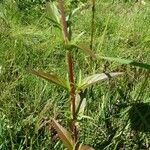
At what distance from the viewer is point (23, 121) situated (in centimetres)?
185

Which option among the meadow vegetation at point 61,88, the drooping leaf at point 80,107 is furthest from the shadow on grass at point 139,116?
the drooping leaf at point 80,107

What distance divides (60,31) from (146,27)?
1.69 meters

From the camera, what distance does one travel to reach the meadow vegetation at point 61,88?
180 centimetres

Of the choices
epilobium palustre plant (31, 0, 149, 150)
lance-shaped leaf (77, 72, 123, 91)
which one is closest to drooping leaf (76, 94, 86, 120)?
epilobium palustre plant (31, 0, 149, 150)

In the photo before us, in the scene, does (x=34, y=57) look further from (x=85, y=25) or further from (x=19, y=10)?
(x=19, y=10)

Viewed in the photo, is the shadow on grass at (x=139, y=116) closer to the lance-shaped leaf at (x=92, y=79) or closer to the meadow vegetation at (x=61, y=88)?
the meadow vegetation at (x=61, y=88)

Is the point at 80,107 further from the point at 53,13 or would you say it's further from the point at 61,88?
the point at 61,88

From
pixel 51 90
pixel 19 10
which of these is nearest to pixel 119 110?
pixel 51 90

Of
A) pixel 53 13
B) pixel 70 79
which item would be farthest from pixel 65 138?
pixel 53 13

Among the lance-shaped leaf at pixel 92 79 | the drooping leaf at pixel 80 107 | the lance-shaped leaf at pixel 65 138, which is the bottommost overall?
the lance-shaped leaf at pixel 65 138

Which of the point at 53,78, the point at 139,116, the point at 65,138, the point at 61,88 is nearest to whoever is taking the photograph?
the point at 53,78

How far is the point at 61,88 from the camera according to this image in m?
2.16

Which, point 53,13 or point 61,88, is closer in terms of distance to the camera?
point 53,13

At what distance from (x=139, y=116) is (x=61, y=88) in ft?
1.55
